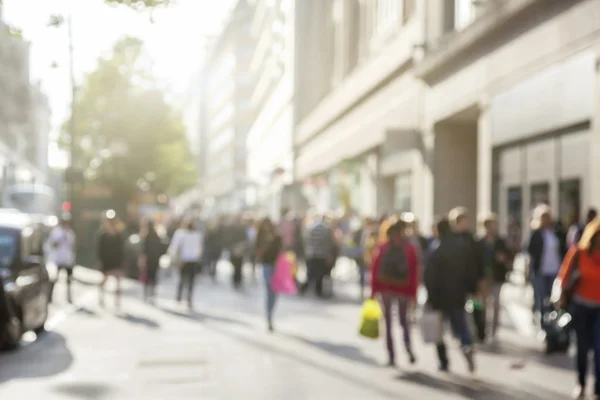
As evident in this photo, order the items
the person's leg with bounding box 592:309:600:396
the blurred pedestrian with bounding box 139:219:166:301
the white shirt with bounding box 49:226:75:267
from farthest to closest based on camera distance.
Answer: the blurred pedestrian with bounding box 139:219:166:301
the white shirt with bounding box 49:226:75:267
the person's leg with bounding box 592:309:600:396

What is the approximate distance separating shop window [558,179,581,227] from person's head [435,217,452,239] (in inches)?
234

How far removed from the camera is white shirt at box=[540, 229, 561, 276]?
1345 cm

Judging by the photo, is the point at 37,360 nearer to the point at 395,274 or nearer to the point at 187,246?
the point at 395,274

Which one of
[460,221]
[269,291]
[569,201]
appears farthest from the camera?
[569,201]

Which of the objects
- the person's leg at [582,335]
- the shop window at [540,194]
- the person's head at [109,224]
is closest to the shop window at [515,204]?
the shop window at [540,194]

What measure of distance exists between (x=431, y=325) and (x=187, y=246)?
9861 millimetres

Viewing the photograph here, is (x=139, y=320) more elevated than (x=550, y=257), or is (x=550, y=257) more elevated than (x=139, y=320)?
(x=550, y=257)

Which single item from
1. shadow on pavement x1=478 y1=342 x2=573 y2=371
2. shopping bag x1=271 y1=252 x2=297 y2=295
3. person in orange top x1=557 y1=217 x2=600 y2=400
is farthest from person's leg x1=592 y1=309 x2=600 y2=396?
shopping bag x1=271 y1=252 x2=297 y2=295

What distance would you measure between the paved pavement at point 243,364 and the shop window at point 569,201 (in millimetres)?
2390

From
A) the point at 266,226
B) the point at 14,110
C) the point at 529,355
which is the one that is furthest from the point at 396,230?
the point at 14,110

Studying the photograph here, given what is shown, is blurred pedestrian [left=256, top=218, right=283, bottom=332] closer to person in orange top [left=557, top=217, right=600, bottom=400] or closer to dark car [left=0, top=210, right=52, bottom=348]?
dark car [left=0, top=210, right=52, bottom=348]

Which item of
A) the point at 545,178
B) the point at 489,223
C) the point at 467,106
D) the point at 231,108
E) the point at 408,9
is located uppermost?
the point at 231,108

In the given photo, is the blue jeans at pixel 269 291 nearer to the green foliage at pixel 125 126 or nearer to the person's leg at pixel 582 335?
the person's leg at pixel 582 335

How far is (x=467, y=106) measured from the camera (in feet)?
71.1
